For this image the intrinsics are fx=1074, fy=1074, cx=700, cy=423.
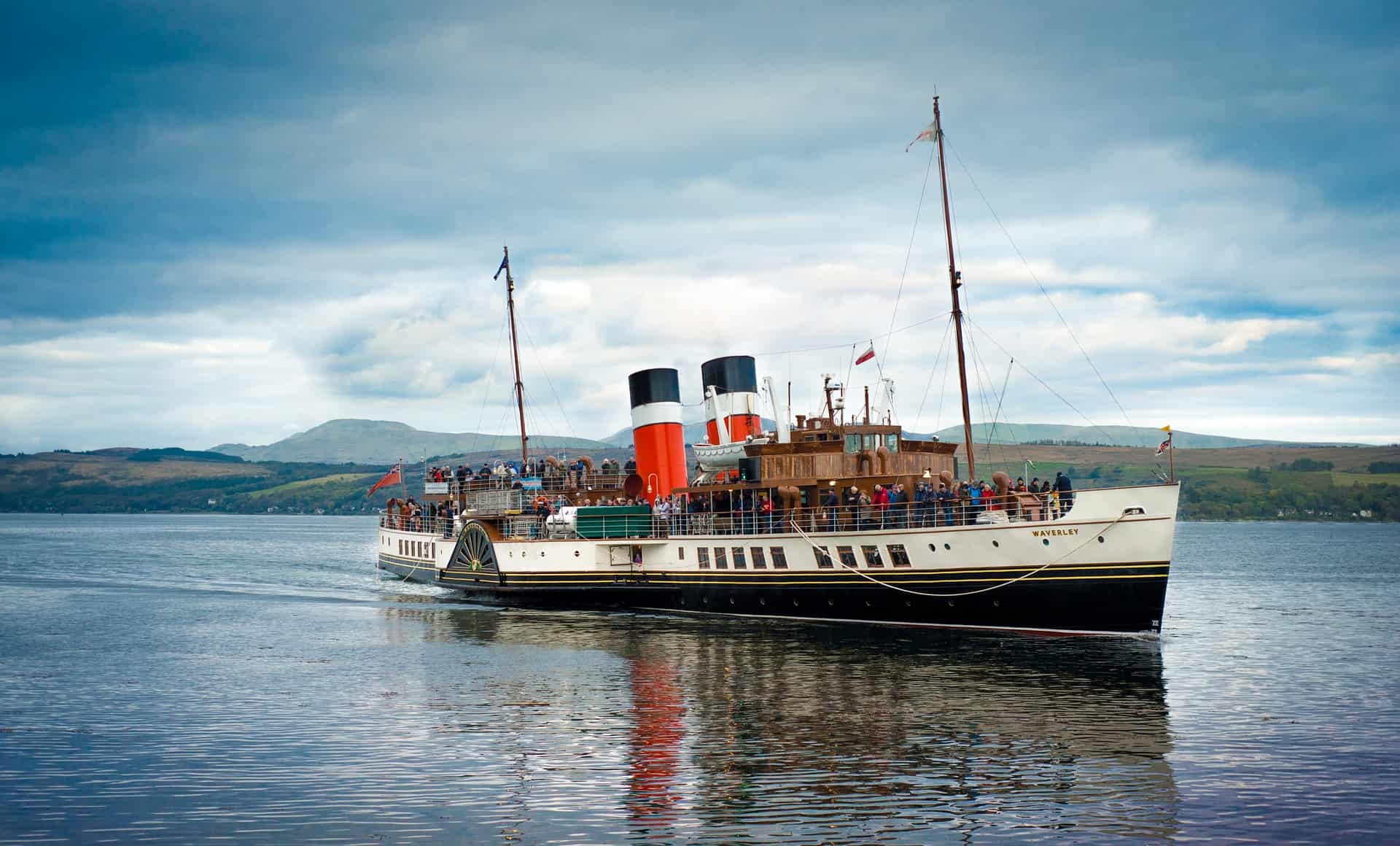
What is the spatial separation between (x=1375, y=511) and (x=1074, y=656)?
7206 inches

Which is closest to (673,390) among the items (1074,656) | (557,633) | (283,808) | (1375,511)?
(557,633)

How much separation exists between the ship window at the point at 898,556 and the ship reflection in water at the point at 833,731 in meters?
2.46

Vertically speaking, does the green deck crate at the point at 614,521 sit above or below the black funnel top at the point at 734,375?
below

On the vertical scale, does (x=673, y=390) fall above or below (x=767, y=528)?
above

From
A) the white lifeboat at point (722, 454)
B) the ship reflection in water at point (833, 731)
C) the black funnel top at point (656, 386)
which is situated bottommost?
the ship reflection in water at point (833, 731)

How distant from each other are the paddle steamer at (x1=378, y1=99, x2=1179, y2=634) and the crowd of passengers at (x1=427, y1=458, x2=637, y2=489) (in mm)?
182

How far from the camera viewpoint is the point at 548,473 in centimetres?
5925

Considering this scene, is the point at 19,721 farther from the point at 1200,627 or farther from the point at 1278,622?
the point at 1278,622

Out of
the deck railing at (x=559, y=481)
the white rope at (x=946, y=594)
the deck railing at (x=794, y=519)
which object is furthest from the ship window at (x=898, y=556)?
the deck railing at (x=559, y=481)

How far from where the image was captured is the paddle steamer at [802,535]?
117 feet

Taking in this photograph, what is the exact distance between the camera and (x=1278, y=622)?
48.2 m

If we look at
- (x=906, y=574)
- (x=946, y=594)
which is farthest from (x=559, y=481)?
(x=946, y=594)

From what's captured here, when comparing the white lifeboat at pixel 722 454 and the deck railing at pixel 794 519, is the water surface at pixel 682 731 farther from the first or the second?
the white lifeboat at pixel 722 454

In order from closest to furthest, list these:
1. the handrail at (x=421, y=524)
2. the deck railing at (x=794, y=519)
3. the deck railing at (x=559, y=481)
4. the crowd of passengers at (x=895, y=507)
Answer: the crowd of passengers at (x=895, y=507) < the deck railing at (x=794, y=519) < the deck railing at (x=559, y=481) < the handrail at (x=421, y=524)
